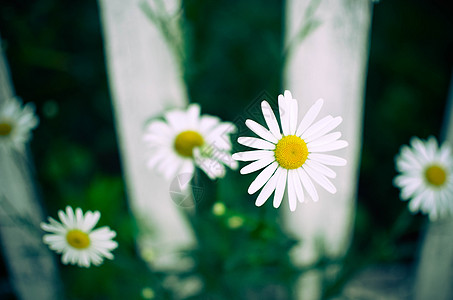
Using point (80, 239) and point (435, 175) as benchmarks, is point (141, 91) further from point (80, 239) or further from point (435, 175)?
point (435, 175)

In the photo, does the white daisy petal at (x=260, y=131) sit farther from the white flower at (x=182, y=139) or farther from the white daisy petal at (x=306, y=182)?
the white flower at (x=182, y=139)

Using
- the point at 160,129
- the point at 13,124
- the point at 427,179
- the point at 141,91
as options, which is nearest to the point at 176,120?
the point at 160,129

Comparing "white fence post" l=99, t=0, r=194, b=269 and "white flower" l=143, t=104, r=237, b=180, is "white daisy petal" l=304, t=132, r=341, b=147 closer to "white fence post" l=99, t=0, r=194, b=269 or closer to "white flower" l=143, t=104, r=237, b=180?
"white flower" l=143, t=104, r=237, b=180

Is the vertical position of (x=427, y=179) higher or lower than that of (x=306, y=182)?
higher

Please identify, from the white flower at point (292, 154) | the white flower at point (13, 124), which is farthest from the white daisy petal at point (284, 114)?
the white flower at point (13, 124)

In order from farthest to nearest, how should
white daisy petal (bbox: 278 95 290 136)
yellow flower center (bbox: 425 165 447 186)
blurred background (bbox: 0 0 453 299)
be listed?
blurred background (bbox: 0 0 453 299)
yellow flower center (bbox: 425 165 447 186)
white daisy petal (bbox: 278 95 290 136)

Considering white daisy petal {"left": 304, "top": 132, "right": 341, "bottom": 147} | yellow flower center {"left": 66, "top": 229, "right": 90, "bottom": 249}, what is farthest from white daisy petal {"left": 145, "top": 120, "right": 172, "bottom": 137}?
white daisy petal {"left": 304, "top": 132, "right": 341, "bottom": 147}
